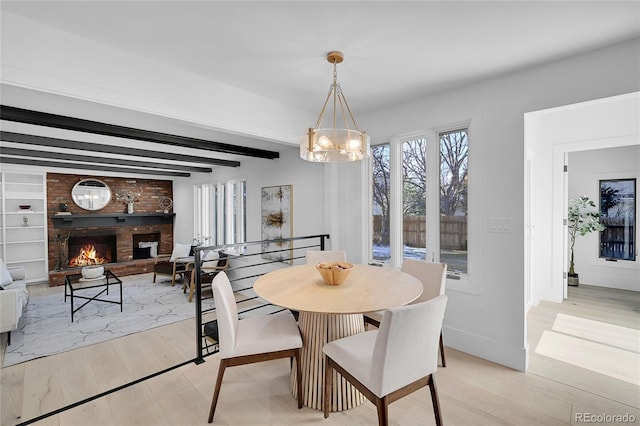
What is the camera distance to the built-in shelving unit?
18.4 ft

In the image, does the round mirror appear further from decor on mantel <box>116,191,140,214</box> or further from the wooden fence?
the wooden fence

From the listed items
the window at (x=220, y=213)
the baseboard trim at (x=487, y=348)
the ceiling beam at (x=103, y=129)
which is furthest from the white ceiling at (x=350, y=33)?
the window at (x=220, y=213)

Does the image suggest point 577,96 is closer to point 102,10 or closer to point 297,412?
point 297,412

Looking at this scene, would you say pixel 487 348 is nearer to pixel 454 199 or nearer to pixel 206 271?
pixel 454 199

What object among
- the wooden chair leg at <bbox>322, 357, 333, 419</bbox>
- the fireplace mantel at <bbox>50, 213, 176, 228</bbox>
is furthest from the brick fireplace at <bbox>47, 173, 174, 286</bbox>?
the wooden chair leg at <bbox>322, 357, 333, 419</bbox>

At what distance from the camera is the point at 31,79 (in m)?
1.75

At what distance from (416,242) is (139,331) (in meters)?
3.41

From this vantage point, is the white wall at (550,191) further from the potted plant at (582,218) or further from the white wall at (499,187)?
the white wall at (499,187)

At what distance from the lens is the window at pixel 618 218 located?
4.42 m

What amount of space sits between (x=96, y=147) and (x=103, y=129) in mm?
1355

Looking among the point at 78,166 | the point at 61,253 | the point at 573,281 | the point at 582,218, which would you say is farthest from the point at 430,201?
the point at 61,253

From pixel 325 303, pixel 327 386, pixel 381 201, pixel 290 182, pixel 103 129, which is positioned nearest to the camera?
pixel 325 303

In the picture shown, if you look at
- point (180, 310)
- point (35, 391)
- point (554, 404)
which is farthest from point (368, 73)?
point (180, 310)

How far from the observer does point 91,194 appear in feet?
21.6
